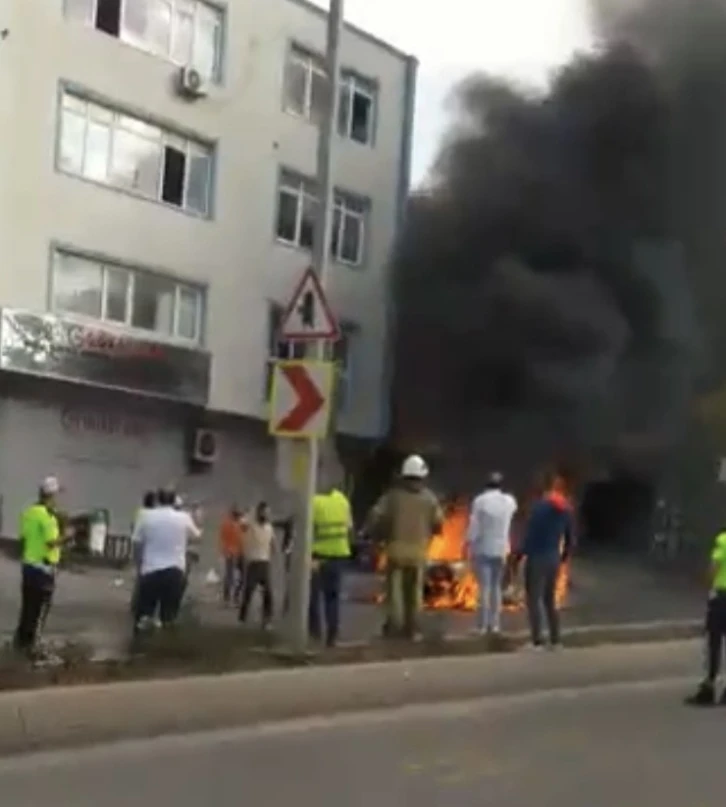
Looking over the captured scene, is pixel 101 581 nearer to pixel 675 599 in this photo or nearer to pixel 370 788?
pixel 675 599

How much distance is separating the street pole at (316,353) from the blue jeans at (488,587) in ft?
9.97

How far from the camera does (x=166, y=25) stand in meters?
34.1

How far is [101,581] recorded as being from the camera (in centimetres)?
2756

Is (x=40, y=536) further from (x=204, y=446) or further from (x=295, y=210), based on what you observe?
(x=295, y=210)

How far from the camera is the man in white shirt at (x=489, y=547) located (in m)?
17.2

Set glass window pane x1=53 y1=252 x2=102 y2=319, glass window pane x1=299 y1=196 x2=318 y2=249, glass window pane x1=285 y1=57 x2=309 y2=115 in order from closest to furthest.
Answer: glass window pane x1=53 y1=252 x2=102 y2=319
glass window pane x1=285 y1=57 x2=309 y2=115
glass window pane x1=299 y1=196 x2=318 y2=249

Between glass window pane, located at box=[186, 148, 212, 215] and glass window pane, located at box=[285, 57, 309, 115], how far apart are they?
270 centimetres

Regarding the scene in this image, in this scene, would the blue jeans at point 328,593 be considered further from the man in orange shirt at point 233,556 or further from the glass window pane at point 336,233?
the glass window pane at point 336,233

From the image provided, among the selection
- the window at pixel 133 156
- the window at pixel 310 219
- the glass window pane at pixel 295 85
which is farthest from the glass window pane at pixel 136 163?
the glass window pane at pixel 295 85

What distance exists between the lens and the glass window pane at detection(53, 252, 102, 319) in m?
32.0

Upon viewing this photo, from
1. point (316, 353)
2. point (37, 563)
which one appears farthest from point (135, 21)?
point (316, 353)

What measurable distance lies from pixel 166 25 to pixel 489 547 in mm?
19404

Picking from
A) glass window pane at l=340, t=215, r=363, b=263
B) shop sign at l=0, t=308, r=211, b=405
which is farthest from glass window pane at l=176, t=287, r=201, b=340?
glass window pane at l=340, t=215, r=363, b=263

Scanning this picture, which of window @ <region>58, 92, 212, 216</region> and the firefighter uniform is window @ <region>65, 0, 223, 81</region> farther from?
the firefighter uniform
